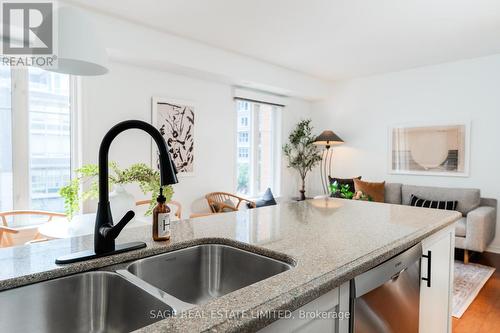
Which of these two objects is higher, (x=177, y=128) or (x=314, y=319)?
(x=177, y=128)

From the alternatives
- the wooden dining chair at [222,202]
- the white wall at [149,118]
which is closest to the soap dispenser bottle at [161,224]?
the white wall at [149,118]

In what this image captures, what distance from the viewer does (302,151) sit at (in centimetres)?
580

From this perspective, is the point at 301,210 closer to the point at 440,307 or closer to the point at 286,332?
the point at 440,307

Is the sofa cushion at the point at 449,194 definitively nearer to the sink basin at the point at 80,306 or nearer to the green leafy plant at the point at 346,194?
the green leafy plant at the point at 346,194

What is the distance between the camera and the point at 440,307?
5.48 feet

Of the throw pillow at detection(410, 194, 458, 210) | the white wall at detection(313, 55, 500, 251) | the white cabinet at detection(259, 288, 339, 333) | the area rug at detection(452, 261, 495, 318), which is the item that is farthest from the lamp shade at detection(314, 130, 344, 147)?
the white cabinet at detection(259, 288, 339, 333)

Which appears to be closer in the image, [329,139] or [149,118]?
[149,118]

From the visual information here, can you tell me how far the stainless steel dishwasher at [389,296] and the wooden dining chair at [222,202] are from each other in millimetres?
2896

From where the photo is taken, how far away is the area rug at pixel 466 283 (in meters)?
2.68

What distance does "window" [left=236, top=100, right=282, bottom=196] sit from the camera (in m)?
5.05

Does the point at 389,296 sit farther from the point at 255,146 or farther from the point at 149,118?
the point at 255,146

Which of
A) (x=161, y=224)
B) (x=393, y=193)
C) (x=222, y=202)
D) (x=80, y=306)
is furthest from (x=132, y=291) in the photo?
(x=393, y=193)

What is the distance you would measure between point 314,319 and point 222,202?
3.54 metres

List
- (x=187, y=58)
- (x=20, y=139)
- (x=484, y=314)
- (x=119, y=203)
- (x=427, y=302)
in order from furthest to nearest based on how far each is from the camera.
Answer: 1. (x=187, y=58)
2. (x=20, y=139)
3. (x=484, y=314)
4. (x=119, y=203)
5. (x=427, y=302)
